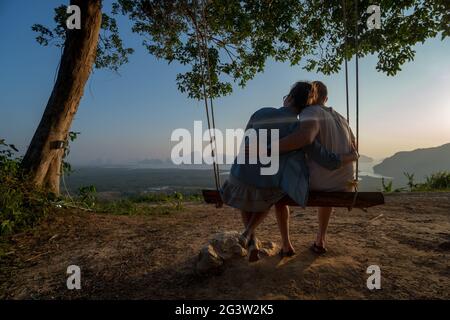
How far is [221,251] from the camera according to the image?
3332 millimetres

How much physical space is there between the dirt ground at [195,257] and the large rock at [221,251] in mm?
117

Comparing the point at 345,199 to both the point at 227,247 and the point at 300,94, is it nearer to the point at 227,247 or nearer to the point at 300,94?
the point at 300,94

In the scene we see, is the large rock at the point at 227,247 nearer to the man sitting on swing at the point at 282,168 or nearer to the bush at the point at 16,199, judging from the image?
the man sitting on swing at the point at 282,168

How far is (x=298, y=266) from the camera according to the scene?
10.1 ft

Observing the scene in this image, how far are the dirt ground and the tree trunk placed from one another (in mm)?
953

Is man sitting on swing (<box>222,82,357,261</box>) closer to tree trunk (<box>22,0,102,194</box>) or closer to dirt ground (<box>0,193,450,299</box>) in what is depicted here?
dirt ground (<box>0,193,450,299</box>)

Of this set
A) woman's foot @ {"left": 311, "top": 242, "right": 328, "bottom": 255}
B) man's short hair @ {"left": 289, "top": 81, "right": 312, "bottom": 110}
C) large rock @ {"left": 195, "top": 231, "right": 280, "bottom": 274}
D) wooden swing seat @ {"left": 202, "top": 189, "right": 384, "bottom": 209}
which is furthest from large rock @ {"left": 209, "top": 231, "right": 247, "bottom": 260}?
man's short hair @ {"left": 289, "top": 81, "right": 312, "bottom": 110}

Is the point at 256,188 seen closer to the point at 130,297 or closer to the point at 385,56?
the point at 130,297

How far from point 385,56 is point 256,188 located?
17.6 ft

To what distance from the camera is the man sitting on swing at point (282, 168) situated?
2.88 meters

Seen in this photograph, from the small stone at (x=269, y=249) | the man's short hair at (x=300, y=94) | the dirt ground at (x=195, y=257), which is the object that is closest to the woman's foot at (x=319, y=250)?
the dirt ground at (x=195, y=257)

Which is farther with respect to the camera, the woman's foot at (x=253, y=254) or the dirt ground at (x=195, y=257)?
the woman's foot at (x=253, y=254)

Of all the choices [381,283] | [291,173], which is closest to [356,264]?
[381,283]

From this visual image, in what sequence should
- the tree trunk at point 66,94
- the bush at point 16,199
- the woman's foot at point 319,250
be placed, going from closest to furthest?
the woman's foot at point 319,250 → the bush at point 16,199 → the tree trunk at point 66,94
